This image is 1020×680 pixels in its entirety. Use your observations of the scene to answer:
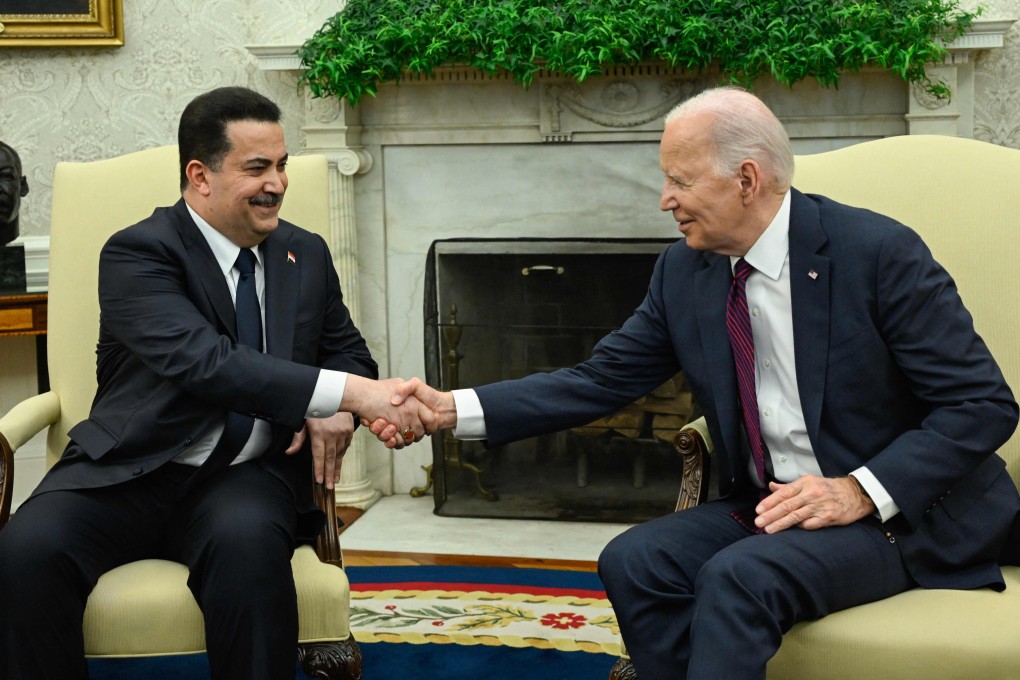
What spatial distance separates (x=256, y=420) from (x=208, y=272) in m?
0.31

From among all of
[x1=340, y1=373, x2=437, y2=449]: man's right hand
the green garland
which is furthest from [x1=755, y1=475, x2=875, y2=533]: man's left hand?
the green garland

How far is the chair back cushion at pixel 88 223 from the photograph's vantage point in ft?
8.66

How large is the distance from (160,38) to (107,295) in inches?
86.3

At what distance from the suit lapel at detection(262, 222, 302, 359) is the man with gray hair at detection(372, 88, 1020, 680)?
0.76m

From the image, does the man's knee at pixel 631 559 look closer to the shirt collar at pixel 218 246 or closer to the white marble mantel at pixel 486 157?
the shirt collar at pixel 218 246

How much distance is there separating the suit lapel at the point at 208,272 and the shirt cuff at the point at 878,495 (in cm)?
121

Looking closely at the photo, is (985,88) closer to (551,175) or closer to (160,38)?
(551,175)

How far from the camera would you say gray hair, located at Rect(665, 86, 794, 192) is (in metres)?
2.04

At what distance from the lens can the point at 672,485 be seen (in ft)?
13.5

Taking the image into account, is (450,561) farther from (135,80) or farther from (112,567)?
(135,80)

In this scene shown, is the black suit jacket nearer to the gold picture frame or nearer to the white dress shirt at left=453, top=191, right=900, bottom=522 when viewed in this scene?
the white dress shirt at left=453, top=191, right=900, bottom=522

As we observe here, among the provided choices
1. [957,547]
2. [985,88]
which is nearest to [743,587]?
[957,547]

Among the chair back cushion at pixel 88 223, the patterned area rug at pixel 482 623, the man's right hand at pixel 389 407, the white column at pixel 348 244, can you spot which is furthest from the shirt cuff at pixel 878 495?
the white column at pixel 348 244

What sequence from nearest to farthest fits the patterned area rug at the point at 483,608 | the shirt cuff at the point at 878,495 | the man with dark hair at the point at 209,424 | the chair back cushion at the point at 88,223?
1. the shirt cuff at the point at 878,495
2. the man with dark hair at the point at 209,424
3. the chair back cushion at the point at 88,223
4. the patterned area rug at the point at 483,608
